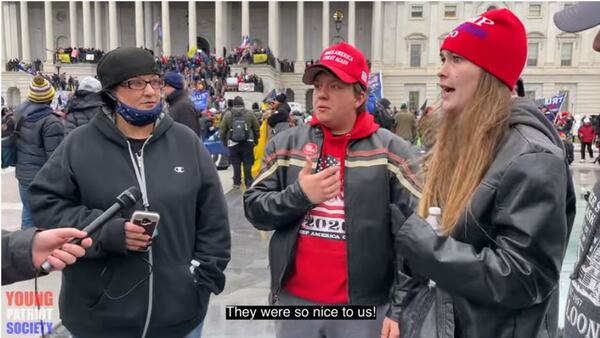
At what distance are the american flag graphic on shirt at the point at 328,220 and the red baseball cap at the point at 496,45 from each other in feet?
3.02

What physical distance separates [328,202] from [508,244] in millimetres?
1058

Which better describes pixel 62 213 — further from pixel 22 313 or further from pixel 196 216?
pixel 22 313

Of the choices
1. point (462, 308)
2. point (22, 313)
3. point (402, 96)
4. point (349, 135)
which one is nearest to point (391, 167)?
point (349, 135)

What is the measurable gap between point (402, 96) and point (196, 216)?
53587 mm

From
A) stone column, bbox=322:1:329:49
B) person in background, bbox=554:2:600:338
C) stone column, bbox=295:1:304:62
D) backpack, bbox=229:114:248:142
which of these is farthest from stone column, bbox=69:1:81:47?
person in background, bbox=554:2:600:338

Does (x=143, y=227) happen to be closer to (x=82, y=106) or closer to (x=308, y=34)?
(x=82, y=106)

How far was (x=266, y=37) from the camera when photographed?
5878 cm

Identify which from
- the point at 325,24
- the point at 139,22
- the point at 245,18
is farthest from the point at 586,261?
the point at 139,22

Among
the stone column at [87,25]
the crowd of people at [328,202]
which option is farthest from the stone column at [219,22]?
the crowd of people at [328,202]

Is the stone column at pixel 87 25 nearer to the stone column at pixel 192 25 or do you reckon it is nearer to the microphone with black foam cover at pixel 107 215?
the stone column at pixel 192 25

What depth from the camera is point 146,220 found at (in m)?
2.18

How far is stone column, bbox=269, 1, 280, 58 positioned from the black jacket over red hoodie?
2115 inches

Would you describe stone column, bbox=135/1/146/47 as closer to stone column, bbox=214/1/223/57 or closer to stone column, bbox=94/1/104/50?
stone column, bbox=94/1/104/50

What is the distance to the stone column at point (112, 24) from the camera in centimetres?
5569
